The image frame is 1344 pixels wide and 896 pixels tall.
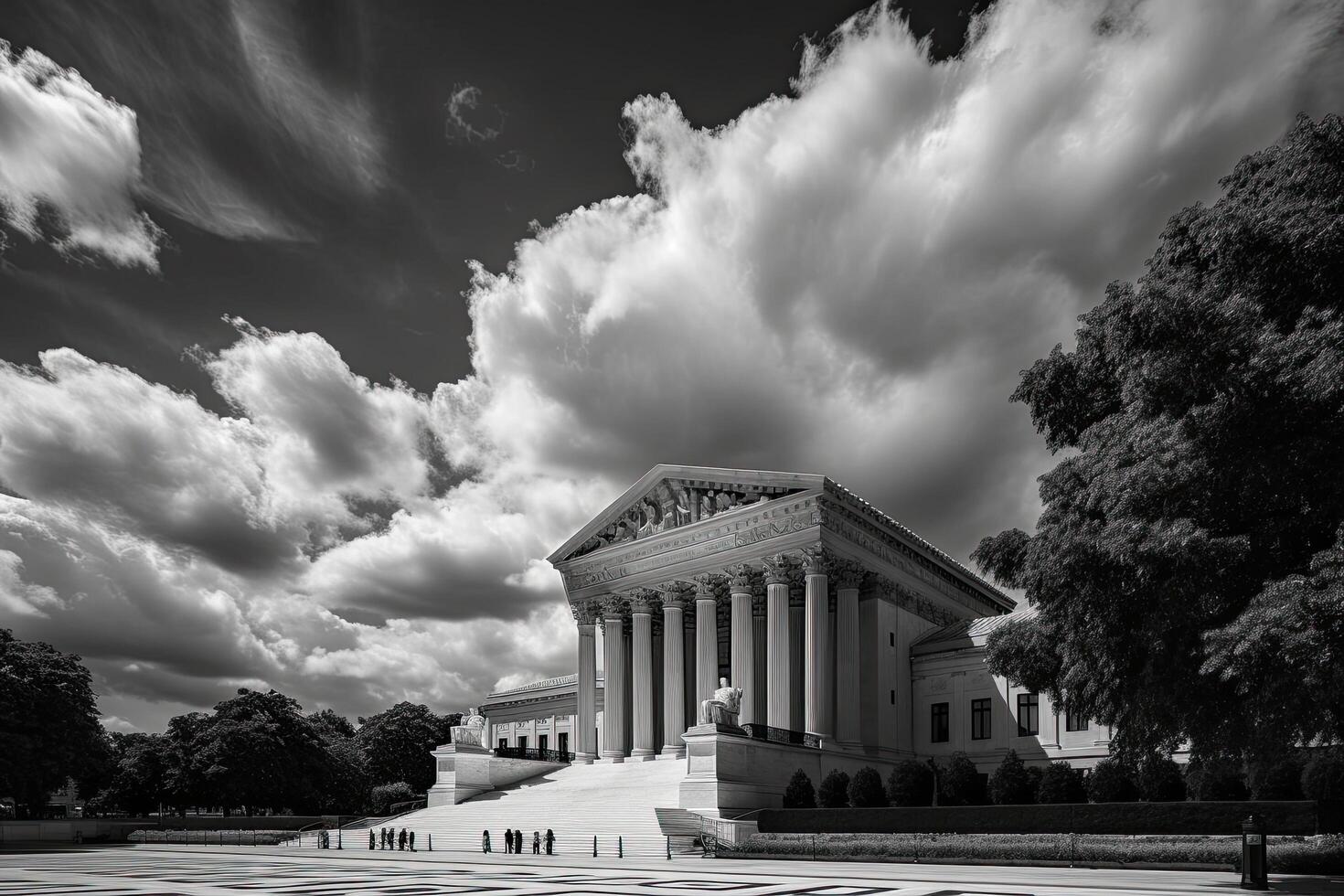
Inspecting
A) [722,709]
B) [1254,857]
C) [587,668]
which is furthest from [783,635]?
[1254,857]

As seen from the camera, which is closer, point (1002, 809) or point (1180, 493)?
point (1180, 493)

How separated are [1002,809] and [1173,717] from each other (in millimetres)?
14883

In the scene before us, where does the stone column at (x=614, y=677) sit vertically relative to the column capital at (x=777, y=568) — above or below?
below

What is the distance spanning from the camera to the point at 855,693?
54844 mm

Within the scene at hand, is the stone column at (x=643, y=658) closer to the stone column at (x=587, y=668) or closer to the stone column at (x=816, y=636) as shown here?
the stone column at (x=587, y=668)

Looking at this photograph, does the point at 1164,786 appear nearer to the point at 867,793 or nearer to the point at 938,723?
the point at 867,793

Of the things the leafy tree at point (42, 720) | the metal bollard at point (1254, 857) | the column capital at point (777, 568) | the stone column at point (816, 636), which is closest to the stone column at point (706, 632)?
the column capital at point (777, 568)

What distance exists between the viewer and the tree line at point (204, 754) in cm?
6269

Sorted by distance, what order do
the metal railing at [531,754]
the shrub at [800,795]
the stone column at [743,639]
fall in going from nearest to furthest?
1. the shrub at [800,795]
2. the stone column at [743,639]
3. the metal railing at [531,754]

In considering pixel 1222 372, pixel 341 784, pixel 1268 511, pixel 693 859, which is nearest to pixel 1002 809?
pixel 693 859

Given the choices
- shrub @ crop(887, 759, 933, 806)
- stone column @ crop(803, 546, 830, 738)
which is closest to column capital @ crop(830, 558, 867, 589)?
stone column @ crop(803, 546, 830, 738)

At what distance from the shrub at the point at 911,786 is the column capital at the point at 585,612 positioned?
27599 millimetres

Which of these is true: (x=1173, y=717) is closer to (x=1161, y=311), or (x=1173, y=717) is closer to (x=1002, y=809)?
(x=1161, y=311)

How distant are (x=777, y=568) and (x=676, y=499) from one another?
867 cm
